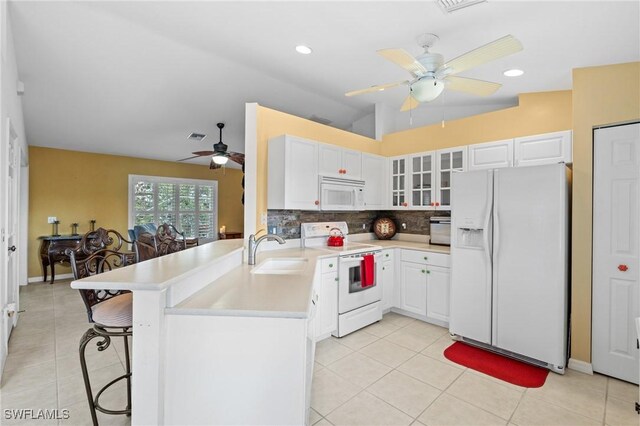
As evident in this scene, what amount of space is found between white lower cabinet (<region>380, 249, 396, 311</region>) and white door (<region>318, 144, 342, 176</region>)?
1142 mm

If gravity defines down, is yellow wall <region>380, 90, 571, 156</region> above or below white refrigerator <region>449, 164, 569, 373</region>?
above

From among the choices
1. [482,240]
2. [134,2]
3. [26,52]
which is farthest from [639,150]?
[26,52]

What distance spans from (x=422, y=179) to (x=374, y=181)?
0.64 m

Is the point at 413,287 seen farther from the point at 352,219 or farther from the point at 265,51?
the point at 265,51

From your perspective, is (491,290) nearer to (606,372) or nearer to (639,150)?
(606,372)

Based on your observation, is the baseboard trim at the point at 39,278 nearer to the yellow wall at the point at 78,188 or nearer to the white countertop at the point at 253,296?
the yellow wall at the point at 78,188

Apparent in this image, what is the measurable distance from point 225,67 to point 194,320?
110 inches

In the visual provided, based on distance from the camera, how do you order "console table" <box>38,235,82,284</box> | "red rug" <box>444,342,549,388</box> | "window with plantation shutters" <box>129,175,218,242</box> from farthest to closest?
"window with plantation shutters" <box>129,175,218,242</box> < "console table" <box>38,235,82,284</box> < "red rug" <box>444,342,549,388</box>

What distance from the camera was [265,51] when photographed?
2.87 metres

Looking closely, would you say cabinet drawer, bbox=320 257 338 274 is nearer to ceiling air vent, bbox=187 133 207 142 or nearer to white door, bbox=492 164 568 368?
white door, bbox=492 164 568 368

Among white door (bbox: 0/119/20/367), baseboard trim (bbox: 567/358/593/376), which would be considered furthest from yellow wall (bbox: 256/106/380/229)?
baseboard trim (bbox: 567/358/593/376)

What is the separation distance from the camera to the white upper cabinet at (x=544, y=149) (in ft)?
9.96

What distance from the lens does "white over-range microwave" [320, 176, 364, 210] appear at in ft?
11.5

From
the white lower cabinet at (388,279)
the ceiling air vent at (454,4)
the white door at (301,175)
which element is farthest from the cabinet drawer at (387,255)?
the ceiling air vent at (454,4)
